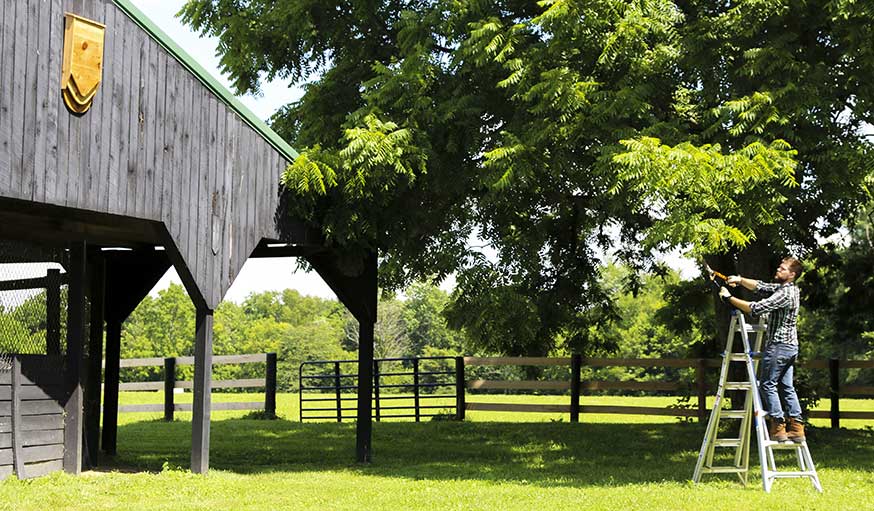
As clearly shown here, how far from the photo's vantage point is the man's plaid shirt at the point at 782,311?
11.1 meters

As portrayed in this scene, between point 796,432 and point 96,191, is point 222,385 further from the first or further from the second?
point 796,432

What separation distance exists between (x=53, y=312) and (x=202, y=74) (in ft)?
10.6

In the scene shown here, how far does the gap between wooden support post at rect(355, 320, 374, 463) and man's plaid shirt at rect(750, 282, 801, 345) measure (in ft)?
18.2

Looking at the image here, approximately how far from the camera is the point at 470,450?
16.7 metres

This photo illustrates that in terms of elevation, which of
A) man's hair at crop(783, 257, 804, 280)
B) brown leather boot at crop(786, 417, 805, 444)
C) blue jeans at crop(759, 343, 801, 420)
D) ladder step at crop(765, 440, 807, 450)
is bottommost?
ladder step at crop(765, 440, 807, 450)

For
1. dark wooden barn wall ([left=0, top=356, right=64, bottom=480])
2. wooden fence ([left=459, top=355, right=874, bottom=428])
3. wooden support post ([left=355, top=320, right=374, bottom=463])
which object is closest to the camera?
dark wooden barn wall ([left=0, top=356, right=64, bottom=480])

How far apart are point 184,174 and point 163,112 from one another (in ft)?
2.30

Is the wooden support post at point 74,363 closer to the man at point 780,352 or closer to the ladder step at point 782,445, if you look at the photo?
the man at point 780,352

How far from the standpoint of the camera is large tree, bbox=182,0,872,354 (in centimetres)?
1216

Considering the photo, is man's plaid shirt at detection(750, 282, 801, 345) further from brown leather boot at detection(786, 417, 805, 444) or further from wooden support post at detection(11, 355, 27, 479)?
wooden support post at detection(11, 355, 27, 479)

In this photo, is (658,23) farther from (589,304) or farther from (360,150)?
(589,304)

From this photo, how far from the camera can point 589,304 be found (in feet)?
68.3

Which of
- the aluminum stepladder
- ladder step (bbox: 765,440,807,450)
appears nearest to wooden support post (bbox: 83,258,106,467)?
the aluminum stepladder

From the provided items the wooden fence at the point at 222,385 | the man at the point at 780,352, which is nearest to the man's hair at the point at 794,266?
the man at the point at 780,352
